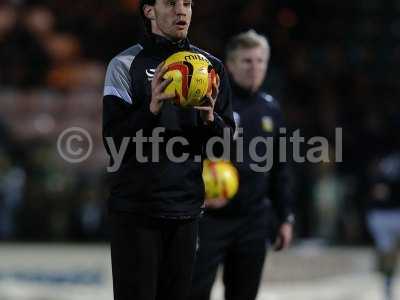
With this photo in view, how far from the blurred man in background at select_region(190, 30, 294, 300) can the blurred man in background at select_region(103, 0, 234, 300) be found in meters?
1.66

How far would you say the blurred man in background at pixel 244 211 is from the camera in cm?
603

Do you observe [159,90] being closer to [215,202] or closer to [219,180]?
[219,180]

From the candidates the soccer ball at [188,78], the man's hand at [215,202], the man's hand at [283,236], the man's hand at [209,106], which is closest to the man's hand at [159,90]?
the soccer ball at [188,78]

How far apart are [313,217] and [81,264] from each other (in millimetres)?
4152

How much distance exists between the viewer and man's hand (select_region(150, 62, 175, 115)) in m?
4.00

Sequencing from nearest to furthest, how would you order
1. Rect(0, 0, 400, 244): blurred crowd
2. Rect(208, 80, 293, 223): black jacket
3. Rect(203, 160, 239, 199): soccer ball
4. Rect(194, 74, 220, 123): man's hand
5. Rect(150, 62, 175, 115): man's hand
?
Rect(150, 62, 175, 115): man's hand, Rect(194, 74, 220, 123): man's hand, Rect(203, 160, 239, 199): soccer ball, Rect(208, 80, 293, 223): black jacket, Rect(0, 0, 400, 244): blurred crowd

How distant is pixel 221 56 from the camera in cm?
1550

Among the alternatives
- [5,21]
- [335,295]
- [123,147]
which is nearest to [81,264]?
[335,295]

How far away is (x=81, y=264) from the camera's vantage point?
12.2 metres

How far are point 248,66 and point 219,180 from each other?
0.73 meters

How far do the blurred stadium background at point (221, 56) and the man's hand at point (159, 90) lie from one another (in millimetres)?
8857

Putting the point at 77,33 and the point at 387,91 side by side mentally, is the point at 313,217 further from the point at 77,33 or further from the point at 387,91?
the point at 77,33

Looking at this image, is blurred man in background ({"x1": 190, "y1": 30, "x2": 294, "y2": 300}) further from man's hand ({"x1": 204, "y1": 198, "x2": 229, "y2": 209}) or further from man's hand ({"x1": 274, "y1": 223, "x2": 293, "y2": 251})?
man's hand ({"x1": 274, "y1": 223, "x2": 293, "y2": 251})

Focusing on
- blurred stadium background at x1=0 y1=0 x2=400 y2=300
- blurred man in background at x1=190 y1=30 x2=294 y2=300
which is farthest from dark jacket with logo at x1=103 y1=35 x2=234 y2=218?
blurred stadium background at x1=0 y1=0 x2=400 y2=300
